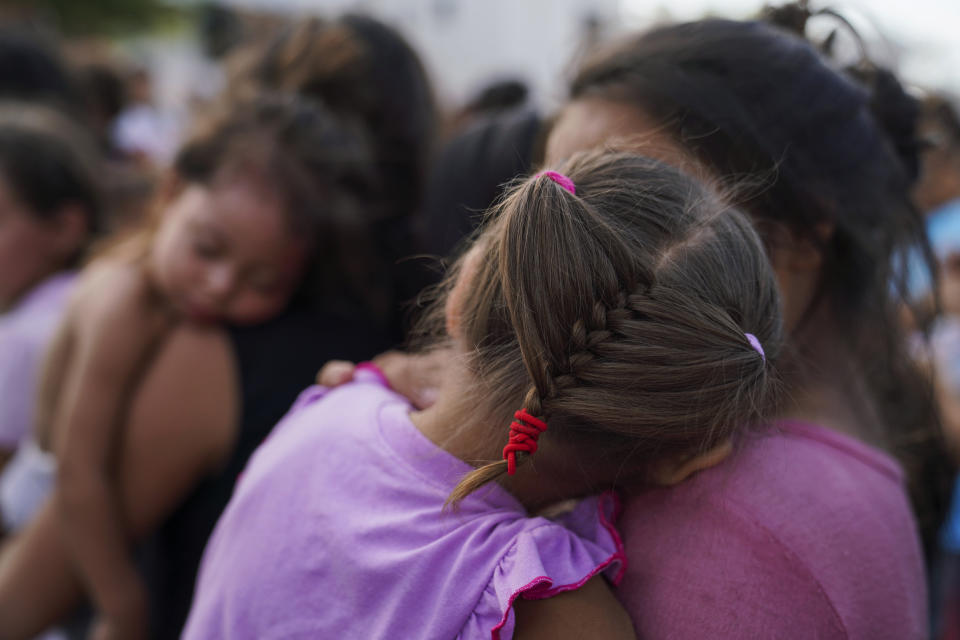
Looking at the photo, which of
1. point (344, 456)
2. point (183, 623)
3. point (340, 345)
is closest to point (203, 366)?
point (340, 345)

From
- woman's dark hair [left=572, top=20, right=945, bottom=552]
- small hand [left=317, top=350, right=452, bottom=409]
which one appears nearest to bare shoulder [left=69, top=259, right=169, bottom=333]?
small hand [left=317, top=350, right=452, bottom=409]

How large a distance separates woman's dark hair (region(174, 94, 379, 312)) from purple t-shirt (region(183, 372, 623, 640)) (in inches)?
29.2

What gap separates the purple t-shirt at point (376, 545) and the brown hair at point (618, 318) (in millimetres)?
93

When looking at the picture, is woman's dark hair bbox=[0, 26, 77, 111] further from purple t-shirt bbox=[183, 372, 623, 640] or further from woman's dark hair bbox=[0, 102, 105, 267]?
purple t-shirt bbox=[183, 372, 623, 640]

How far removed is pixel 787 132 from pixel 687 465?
60cm

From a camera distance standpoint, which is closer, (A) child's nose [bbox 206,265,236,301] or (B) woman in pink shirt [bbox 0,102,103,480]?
(A) child's nose [bbox 206,265,236,301]

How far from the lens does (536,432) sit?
82 cm

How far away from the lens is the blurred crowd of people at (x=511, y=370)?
86 cm

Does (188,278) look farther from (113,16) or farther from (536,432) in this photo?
(113,16)

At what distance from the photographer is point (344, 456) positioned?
999mm

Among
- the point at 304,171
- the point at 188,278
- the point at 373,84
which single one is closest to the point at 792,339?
the point at 304,171

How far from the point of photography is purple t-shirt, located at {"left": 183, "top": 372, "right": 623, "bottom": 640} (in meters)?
0.86

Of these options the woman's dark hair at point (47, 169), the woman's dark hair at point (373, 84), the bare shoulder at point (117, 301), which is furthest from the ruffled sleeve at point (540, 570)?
the woman's dark hair at point (47, 169)

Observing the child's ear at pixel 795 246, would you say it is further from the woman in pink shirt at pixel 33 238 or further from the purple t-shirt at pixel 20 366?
the woman in pink shirt at pixel 33 238
